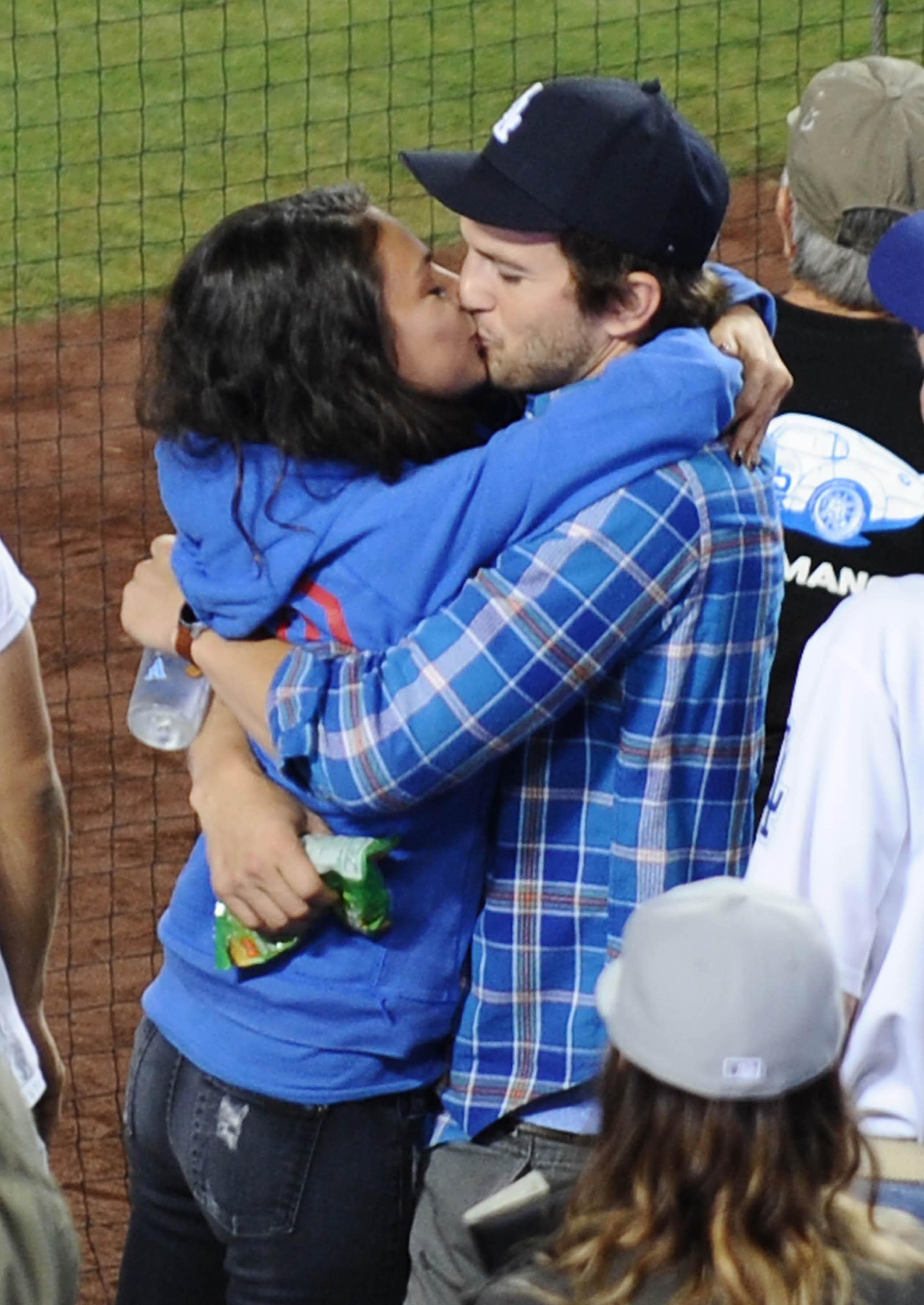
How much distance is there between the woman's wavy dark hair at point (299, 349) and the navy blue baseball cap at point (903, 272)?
499 millimetres

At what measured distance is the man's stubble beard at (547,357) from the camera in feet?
7.11

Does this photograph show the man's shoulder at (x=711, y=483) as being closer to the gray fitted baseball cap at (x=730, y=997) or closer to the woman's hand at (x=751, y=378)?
the woman's hand at (x=751, y=378)

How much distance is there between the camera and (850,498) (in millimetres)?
2926

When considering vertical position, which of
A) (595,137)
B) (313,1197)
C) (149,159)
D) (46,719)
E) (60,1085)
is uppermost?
(595,137)

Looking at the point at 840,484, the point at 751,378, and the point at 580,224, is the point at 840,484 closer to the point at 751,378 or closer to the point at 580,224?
the point at 751,378

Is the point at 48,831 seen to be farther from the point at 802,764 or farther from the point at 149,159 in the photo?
the point at 149,159

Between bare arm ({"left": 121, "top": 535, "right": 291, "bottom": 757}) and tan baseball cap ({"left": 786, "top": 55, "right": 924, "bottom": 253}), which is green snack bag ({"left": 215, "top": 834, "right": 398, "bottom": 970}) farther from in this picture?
tan baseball cap ({"left": 786, "top": 55, "right": 924, "bottom": 253})

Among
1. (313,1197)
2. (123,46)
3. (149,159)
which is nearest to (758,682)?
(313,1197)

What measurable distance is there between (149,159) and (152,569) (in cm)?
965

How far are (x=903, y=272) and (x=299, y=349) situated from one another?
2.15 feet

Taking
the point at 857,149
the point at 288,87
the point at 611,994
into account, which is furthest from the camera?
the point at 288,87

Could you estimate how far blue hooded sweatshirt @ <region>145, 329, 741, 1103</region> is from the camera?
2.07 m

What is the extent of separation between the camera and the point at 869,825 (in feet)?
6.20

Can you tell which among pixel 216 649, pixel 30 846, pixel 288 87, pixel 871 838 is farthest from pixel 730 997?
pixel 288 87
